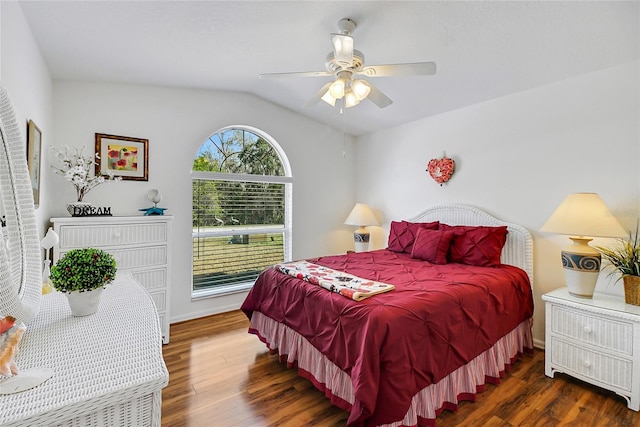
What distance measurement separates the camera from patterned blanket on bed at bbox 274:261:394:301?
191 centimetres

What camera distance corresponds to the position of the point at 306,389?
7.01 ft

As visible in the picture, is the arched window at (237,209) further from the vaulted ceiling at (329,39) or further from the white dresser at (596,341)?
the white dresser at (596,341)

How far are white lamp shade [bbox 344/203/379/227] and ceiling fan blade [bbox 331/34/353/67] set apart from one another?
2472mm

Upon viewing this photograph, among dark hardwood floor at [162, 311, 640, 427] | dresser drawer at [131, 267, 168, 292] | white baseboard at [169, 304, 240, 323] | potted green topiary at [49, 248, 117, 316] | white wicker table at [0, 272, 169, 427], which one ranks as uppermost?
potted green topiary at [49, 248, 117, 316]

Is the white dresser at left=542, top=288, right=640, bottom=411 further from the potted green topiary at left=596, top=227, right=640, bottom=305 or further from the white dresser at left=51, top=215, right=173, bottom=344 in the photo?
the white dresser at left=51, top=215, right=173, bottom=344

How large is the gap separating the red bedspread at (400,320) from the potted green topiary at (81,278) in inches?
48.2

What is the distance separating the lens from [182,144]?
3.32 meters

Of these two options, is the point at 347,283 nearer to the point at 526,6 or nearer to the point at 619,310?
the point at 619,310

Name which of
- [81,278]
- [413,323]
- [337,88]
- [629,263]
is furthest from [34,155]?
[629,263]

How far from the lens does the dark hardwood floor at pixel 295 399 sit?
182cm

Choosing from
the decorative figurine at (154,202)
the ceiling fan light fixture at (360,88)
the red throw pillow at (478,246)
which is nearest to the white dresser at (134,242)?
the decorative figurine at (154,202)

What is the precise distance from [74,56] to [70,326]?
7.54 ft

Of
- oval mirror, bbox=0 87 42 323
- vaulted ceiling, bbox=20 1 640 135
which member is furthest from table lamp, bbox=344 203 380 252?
oval mirror, bbox=0 87 42 323

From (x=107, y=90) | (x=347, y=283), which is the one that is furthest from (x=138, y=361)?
(x=107, y=90)
